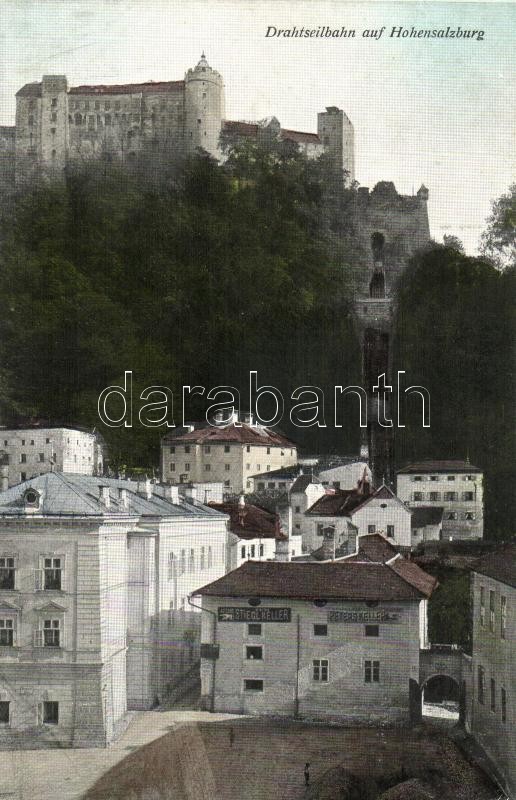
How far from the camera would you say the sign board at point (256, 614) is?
6137 millimetres

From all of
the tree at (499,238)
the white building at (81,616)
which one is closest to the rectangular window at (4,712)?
the white building at (81,616)

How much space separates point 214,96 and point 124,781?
382cm

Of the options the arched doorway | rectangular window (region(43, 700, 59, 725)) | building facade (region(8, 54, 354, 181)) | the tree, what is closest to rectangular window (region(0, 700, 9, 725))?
rectangular window (region(43, 700, 59, 725))

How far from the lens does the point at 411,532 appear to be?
6555 mm

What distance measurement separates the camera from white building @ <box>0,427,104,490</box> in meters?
6.42

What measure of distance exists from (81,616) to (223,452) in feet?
4.08

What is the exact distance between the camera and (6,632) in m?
6.05

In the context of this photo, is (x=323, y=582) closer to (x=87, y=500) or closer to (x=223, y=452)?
(x=223, y=452)

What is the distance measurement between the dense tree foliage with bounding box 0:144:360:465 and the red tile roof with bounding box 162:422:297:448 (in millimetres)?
105

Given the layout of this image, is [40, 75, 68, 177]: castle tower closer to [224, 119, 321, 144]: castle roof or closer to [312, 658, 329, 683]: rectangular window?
[224, 119, 321, 144]: castle roof

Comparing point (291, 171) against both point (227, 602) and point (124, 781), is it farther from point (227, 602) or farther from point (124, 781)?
point (124, 781)

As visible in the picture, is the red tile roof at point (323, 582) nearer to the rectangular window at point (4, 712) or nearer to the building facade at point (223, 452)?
the building facade at point (223, 452)

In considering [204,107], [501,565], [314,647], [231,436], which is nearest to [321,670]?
[314,647]

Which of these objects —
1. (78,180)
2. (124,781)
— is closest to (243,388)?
(78,180)
